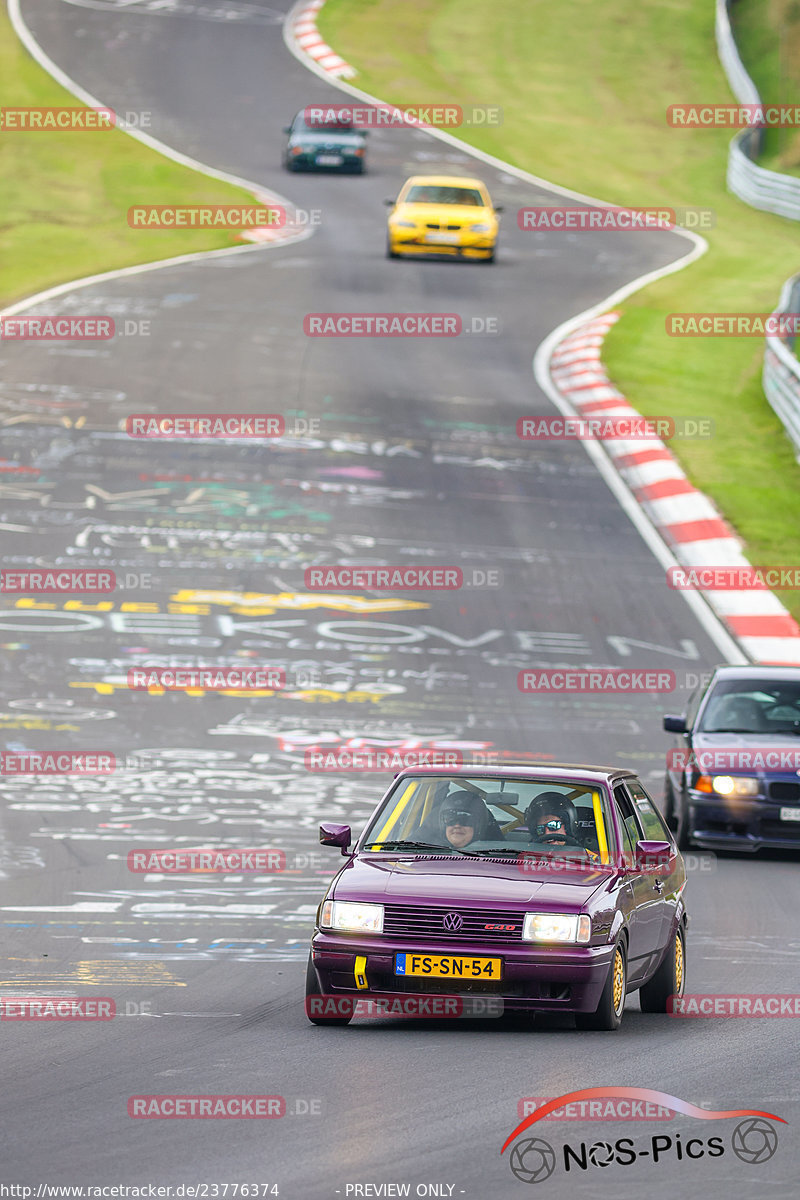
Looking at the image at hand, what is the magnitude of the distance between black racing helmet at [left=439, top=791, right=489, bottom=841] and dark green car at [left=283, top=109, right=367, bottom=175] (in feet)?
125

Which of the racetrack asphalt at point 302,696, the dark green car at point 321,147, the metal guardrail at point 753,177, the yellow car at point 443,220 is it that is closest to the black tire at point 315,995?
the racetrack asphalt at point 302,696

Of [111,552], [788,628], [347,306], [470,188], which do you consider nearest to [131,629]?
[111,552]

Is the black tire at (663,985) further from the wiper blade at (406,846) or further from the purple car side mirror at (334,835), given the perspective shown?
the purple car side mirror at (334,835)

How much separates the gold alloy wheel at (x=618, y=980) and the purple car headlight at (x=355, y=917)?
1022 mm

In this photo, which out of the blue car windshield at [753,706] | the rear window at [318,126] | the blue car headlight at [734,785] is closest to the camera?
Result: the blue car headlight at [734,785]

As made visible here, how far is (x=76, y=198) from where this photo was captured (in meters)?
42.0

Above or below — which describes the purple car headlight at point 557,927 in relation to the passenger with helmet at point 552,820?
above

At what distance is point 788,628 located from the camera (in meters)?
20.0

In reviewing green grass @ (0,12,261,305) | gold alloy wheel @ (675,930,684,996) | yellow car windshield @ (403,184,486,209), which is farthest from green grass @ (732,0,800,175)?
gold alloy wheel @ (675,930,684,996)

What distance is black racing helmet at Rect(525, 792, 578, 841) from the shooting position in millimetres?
9211

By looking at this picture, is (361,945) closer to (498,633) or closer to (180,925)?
(180,925)

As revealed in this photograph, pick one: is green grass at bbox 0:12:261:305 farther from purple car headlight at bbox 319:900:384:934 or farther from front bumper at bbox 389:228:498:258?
purple car headlight at bbox 319:900:384:934

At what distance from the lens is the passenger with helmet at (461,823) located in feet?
30.1

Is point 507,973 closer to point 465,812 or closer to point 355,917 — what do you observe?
point 355,917
